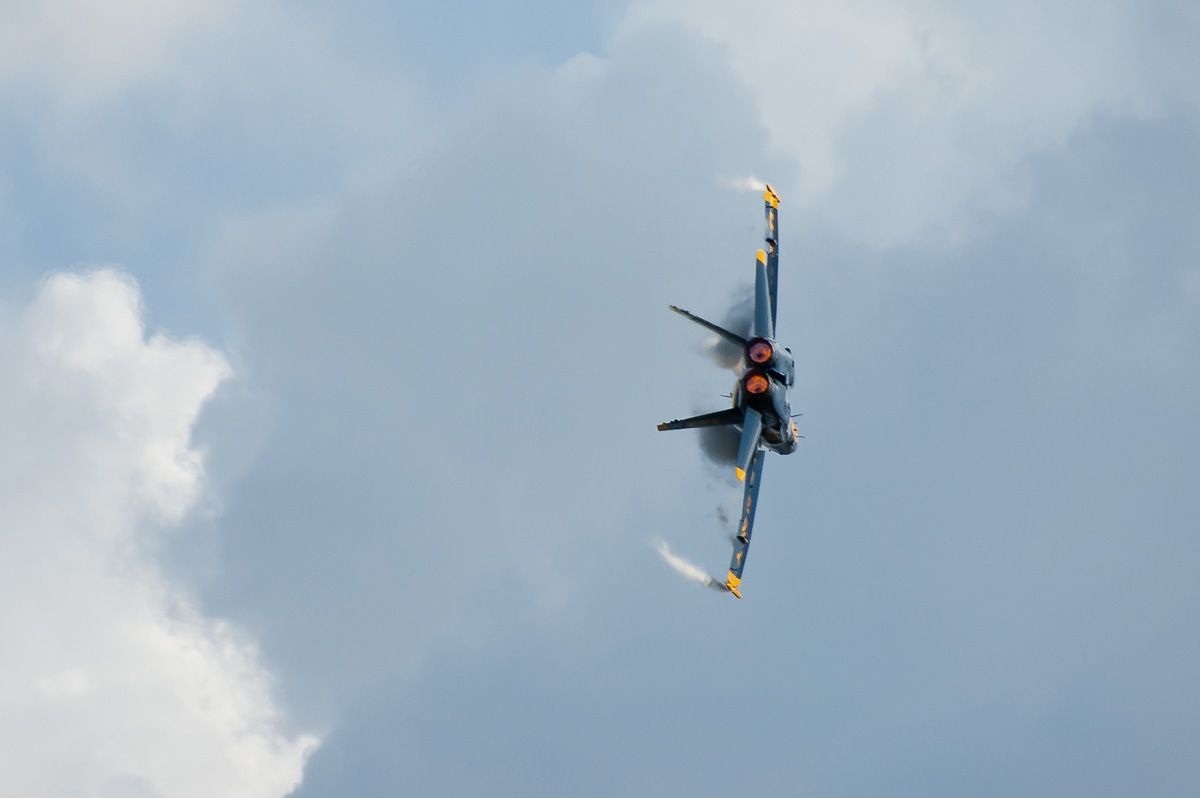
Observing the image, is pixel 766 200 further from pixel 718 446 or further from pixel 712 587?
pixel 712 587

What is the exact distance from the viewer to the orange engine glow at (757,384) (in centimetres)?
7612

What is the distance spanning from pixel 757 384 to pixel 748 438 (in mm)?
4160

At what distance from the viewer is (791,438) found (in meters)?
85.1

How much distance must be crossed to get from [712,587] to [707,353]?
19040mm

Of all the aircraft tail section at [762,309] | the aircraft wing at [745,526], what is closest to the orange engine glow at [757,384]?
the aircraft tail section at [762,309]

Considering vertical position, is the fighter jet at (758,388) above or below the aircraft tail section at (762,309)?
below

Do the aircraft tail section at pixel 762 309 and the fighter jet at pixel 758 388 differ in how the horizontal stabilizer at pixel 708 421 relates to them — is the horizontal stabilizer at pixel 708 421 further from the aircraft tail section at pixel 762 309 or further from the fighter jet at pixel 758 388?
the aircraft tail section at pixel 762 309

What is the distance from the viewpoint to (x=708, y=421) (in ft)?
250

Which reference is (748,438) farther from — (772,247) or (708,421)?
(772,247)

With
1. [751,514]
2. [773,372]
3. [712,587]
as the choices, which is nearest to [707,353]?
[773,372]

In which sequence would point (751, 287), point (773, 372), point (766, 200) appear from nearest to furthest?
point (773, 372) < point (751, 287) < point (766, 200)

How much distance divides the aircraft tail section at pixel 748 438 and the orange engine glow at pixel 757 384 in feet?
5.07

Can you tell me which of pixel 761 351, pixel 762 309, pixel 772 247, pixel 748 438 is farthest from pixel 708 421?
pixel 772 247

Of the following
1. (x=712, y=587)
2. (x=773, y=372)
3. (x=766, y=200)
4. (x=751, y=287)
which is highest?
(x=766, y=200)
